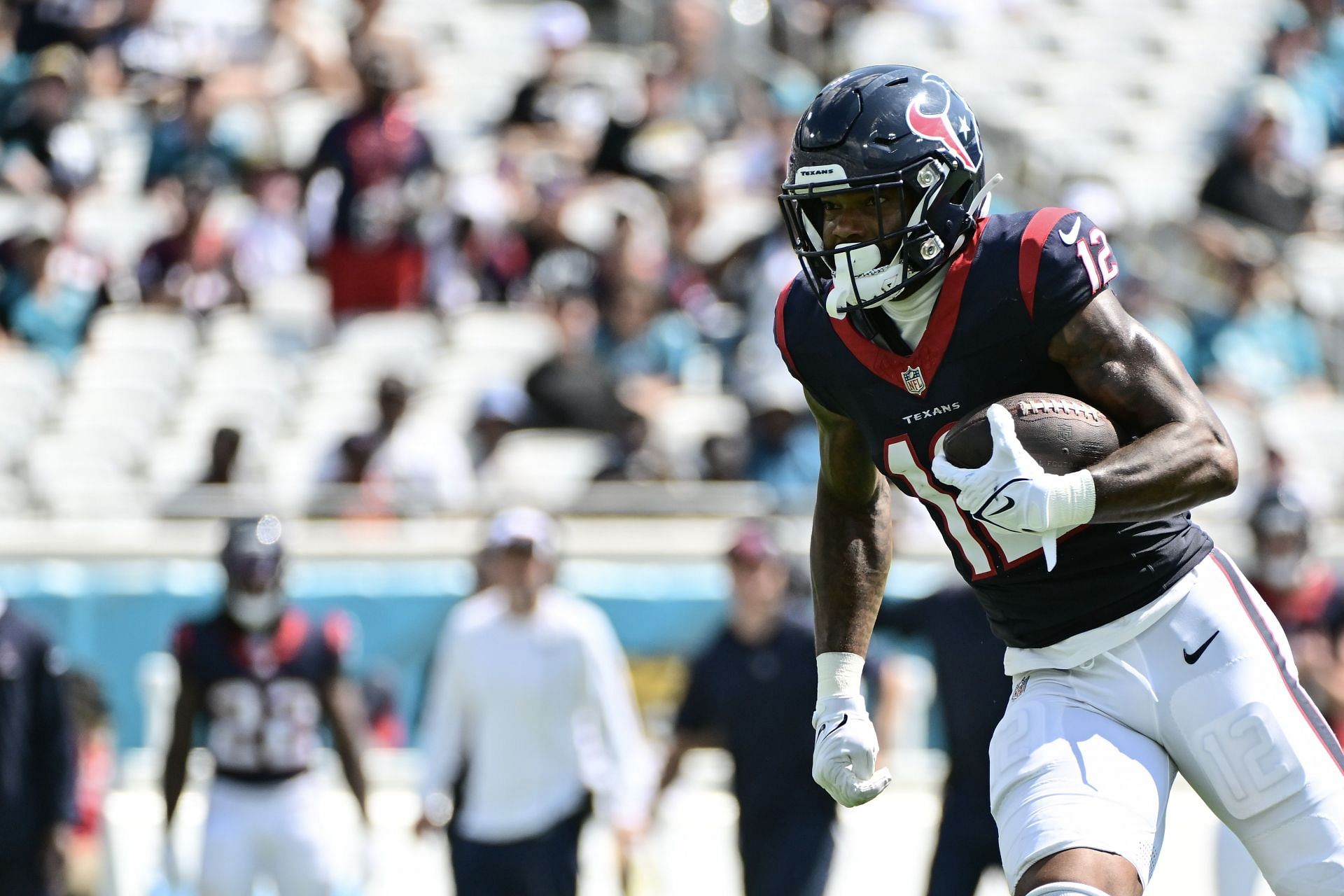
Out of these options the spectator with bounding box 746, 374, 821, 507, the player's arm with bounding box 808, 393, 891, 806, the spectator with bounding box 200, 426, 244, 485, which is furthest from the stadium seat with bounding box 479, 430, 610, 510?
the player's arm with bounding box 808, 393, 891, 806

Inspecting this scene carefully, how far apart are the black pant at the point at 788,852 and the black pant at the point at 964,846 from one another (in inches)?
24.6

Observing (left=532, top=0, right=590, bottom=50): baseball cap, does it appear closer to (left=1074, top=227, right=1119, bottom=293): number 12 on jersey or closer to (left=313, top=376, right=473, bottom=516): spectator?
(left=313, top=376, right=473, bottom=516): spectator

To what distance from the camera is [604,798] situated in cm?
733

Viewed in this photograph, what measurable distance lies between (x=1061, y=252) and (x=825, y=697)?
1.08 meters

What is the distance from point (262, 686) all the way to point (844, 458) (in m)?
3.49

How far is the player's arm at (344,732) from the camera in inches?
289

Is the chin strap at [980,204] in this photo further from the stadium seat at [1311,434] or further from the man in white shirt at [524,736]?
the stadium seat at [1311,434]

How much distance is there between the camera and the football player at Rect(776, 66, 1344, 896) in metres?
3.81

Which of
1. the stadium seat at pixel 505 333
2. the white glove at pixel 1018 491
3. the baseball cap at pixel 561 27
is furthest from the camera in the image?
the baseball cap at pixel 561 27

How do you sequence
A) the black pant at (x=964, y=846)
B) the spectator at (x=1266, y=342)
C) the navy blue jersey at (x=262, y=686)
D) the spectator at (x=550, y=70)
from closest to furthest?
1. the black pant at (x=964, y=846)
2. the navy blue jersey at (x=262, y=686)
3. the spectator at (x=1266, y=342)
4. the spectator at (x=550, y=70)

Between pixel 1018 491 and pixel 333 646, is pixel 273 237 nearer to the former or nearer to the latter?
pixel 333 646

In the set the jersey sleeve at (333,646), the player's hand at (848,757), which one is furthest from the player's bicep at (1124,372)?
the jersey sleeve at (333,646)

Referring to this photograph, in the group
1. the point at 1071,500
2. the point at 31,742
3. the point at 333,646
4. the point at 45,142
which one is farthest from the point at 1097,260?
the point at 45,142

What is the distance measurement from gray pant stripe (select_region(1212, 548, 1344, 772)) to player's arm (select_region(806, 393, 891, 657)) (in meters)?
0.74
